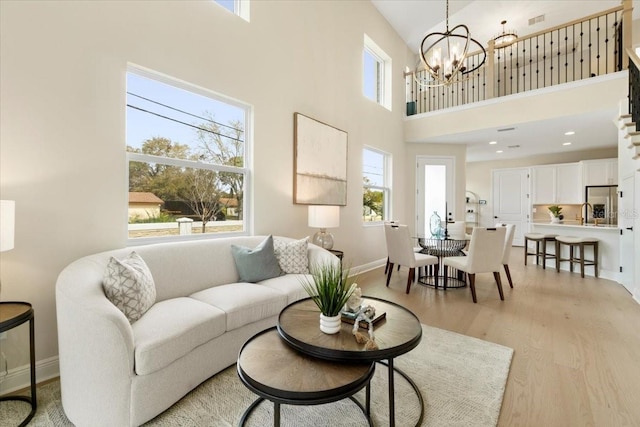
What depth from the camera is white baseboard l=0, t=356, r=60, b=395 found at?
187cm

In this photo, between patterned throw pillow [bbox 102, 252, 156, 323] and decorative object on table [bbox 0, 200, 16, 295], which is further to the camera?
patterned throw pillow [bbox 102, 252, 156, 323]

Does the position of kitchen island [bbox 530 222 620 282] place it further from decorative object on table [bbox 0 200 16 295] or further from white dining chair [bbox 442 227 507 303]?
decorative object on table [bbox 0 200 16 295]

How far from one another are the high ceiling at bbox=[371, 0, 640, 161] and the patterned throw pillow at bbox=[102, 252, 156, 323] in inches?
239

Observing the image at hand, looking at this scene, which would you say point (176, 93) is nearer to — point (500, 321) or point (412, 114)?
point (500, 321)

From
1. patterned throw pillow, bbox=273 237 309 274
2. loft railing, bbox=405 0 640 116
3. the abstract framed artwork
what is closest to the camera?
patterned throw pillow, bbox=273 237 309 274

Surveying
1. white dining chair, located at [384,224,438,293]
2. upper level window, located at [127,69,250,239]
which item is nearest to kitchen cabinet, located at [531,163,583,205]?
white dining chair, located at [384,224,438,293]

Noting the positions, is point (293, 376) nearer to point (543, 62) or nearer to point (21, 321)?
point (21, 321)

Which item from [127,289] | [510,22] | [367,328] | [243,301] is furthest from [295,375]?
[510,22]

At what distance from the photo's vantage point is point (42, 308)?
202 cm

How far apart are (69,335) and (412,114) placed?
6834 millimetres

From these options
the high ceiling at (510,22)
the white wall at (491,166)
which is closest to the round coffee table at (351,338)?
the high ceiling at (510,22)

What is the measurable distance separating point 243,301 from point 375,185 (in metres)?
4.30

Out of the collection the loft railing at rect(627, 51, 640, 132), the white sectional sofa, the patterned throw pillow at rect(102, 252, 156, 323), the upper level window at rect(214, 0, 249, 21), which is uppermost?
the upper level window at rect(214, 0, 249, 21)

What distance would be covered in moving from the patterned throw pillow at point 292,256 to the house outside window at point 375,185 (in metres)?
2.57
